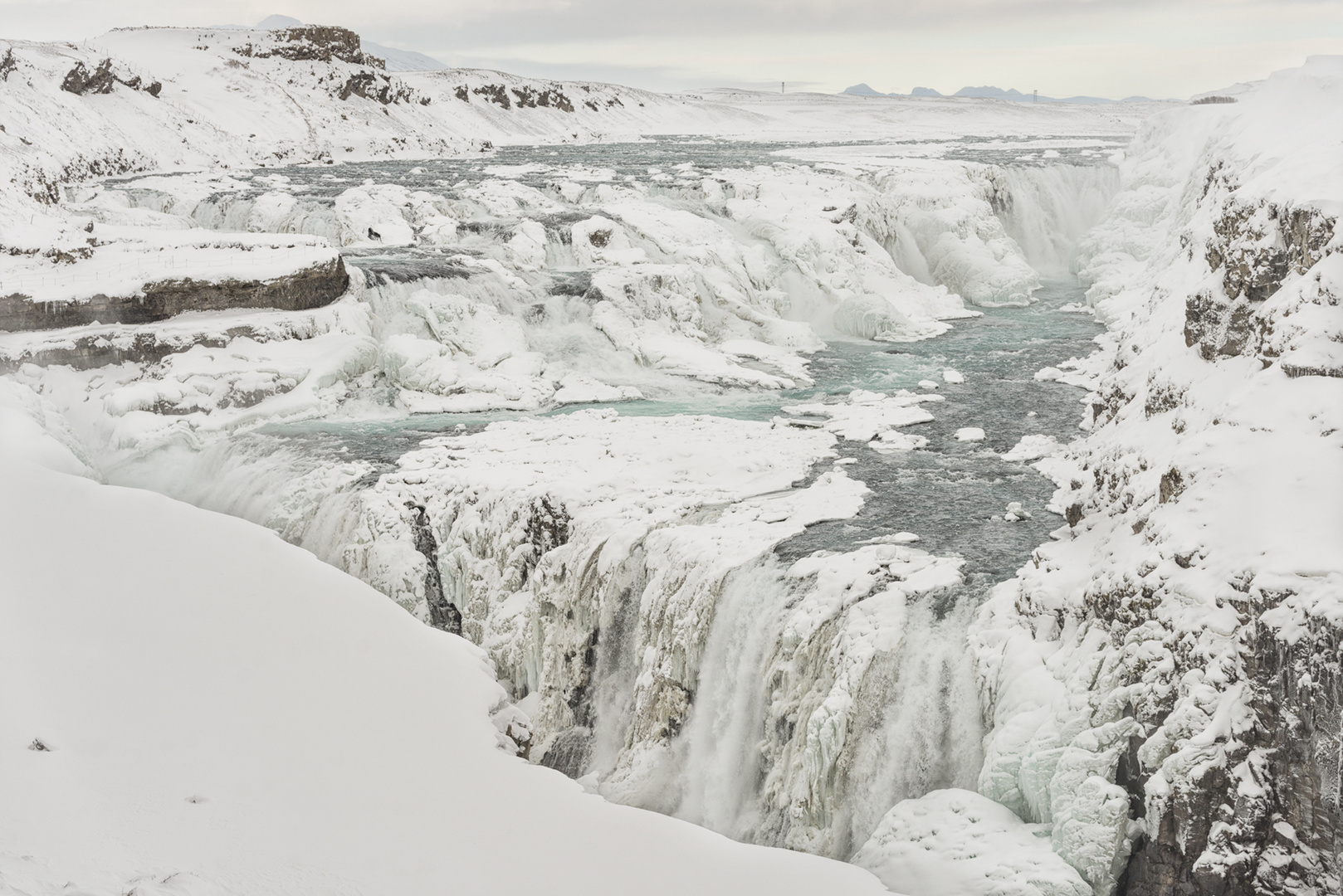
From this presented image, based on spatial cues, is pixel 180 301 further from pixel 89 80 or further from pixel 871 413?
pixel 89 80

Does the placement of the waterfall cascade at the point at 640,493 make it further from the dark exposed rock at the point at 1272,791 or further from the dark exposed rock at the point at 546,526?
the dark exposed rock at the point at 1272,791

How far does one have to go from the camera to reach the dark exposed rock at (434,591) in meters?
11.4

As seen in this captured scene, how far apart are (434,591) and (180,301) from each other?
7.75 meters

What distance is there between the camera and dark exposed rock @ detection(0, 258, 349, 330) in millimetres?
15492

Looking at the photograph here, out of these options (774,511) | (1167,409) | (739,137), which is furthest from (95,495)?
(739,137)

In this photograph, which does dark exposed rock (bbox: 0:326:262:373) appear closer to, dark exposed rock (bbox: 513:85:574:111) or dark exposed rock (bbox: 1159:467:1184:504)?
dark exposed rock (bbox: 1159:467:1184:504)

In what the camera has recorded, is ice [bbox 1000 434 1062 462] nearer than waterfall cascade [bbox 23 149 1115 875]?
No

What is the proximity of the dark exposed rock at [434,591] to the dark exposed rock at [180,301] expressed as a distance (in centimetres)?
684

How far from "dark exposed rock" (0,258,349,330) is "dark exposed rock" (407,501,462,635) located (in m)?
6.84

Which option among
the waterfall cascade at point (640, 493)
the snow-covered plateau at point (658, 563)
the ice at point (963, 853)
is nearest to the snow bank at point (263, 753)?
the snow-covered plateau at point (658, 563)

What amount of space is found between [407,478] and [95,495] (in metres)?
3.20

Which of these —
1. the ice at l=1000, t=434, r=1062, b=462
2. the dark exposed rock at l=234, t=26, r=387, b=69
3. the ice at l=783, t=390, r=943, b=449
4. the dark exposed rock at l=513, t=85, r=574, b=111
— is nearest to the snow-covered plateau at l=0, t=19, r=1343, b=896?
the ice at l=783, t=390, r=943, b=449

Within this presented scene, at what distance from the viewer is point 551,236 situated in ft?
70.6

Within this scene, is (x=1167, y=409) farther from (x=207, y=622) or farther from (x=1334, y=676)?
(x=207, y=622)
